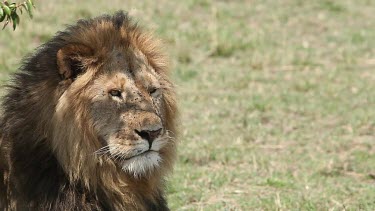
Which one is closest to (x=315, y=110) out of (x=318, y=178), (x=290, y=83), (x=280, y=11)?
(x=290, y=83)

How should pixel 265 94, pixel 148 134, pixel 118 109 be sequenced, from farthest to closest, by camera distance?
pixel 265 94
pixel 118 109
pixel 148 134

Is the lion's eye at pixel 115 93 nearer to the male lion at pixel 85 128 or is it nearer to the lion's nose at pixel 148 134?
the male lion at pixel 85 128

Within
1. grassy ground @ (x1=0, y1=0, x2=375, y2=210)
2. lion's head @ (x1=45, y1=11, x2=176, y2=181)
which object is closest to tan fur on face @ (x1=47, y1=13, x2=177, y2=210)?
lion's head @ (x1=45, y1=11, x2=176, y2=181)

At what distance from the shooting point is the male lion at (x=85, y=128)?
459cm

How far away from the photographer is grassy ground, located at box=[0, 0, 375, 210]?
6.91 meters

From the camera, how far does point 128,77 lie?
4734mm

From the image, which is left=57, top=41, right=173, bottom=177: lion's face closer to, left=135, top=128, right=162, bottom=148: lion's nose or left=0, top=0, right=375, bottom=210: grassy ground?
left=135, top=128, right=162, bottom=148: lion's nose

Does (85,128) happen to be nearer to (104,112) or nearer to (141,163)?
(104,112)

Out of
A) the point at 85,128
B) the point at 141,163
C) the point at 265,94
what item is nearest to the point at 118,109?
the point at 85,128

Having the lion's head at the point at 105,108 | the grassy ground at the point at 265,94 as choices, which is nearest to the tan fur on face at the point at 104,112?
the lion's head at the point at 105,108

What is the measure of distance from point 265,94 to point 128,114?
16.7 feet

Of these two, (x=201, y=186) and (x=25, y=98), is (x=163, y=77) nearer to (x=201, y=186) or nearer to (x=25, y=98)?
(x=25, y=98)

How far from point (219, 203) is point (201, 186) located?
0.42m

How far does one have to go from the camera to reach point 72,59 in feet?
15.3
